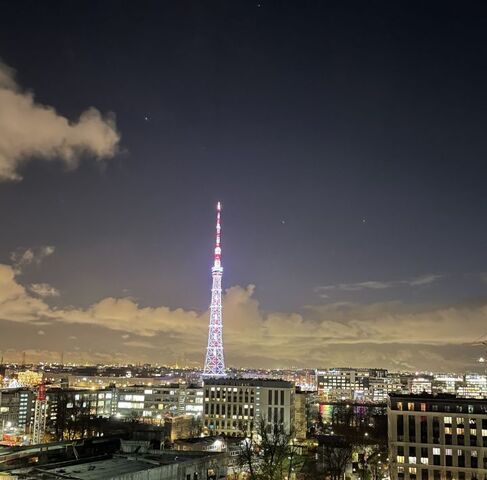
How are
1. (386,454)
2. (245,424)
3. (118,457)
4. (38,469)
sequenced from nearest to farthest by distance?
1. (38,469)
2. (118,457)
3. (386,454)
4. (245,424)

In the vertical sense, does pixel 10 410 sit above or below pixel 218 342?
below

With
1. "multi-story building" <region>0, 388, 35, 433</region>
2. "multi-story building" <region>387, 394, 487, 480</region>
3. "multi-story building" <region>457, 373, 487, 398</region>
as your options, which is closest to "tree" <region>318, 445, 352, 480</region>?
"multi-story building" <region>387, 394, 487, 480</region>

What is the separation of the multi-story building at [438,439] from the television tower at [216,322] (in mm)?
43986

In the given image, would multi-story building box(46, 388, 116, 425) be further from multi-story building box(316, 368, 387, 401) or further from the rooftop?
multi-story building box(316, 368, 387, 401)

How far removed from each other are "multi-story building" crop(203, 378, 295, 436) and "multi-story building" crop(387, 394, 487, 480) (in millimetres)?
18828

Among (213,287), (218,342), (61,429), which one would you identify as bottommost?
(61,429)

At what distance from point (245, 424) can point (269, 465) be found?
95.2 feet

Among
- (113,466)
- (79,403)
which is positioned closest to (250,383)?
(79,403)

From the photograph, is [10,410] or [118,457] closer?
[118,457]

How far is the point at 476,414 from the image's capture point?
97.8 feet

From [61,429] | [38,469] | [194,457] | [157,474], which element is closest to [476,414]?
[194,457]

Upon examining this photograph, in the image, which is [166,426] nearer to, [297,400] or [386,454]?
[297,400]

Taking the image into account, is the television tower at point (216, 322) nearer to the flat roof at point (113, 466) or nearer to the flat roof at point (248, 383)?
the flat roof at point (248, 383)

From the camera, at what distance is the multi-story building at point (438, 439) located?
29203 millimetres
